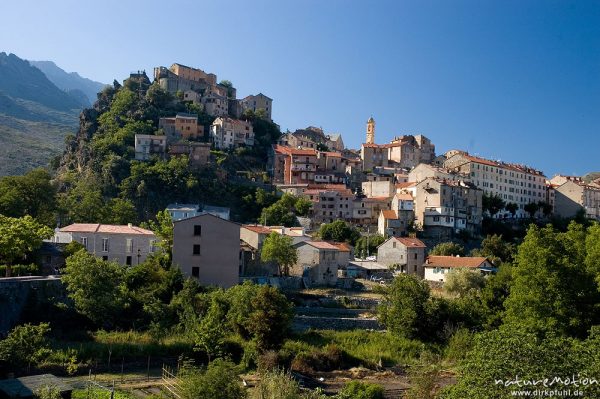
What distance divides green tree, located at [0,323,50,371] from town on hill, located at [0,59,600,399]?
0.08 meters

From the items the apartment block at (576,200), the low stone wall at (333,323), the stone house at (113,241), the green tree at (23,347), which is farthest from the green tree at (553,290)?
the apartment block at (576,200)

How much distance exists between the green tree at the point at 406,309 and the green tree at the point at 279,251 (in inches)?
437

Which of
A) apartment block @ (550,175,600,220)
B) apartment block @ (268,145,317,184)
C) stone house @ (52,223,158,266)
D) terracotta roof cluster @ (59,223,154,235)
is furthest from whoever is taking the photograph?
apartment block @ (550,175,600,220)

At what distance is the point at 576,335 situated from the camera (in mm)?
30406

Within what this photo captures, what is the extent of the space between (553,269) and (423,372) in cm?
1035

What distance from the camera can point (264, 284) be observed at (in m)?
42.6

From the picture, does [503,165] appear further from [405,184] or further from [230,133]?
[230,133]

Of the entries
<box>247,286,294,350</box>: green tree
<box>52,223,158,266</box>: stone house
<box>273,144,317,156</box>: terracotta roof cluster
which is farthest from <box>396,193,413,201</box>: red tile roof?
<box>247,286,294,350</box>: green tree

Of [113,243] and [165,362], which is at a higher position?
[113,243]

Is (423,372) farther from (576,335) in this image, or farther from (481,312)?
(481,312)

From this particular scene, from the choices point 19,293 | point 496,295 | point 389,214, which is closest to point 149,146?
point 389,214

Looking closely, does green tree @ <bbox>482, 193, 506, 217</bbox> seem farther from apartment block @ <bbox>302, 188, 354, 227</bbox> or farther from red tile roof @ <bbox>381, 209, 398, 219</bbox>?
apartment block @ <bbox>302, 188, 354, 227</bbox>

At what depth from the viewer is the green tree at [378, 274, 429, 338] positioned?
3900 centimetres

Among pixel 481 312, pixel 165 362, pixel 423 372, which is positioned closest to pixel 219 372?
pixel 423 372
